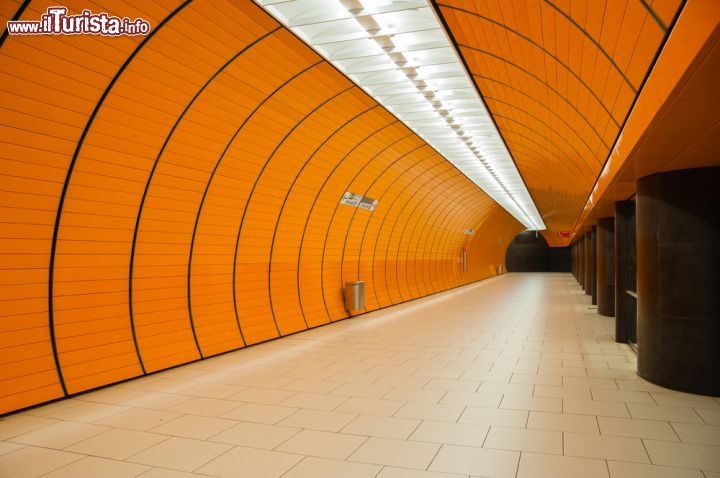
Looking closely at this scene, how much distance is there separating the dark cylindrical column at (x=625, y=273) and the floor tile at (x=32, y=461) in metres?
10.5

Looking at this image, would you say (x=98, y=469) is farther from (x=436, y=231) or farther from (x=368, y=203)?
(x=436, y=231)

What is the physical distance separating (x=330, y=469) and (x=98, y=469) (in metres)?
2.06

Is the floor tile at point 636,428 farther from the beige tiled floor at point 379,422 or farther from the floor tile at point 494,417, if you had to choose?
the floor tile at point 494,417

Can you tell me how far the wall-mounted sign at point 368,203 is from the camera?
15508 millimetres

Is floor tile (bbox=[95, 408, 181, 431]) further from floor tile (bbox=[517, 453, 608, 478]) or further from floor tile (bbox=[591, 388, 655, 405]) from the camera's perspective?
floor tile (bbox=[591, 388, 655, 405])

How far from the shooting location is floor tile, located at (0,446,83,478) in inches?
175

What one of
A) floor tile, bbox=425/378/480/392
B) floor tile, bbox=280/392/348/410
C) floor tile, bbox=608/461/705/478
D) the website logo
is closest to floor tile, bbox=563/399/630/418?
floor tile, bbox=425/378/480/392

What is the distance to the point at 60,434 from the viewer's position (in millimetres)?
5402

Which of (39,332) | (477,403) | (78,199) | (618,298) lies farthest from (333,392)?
(618,298)

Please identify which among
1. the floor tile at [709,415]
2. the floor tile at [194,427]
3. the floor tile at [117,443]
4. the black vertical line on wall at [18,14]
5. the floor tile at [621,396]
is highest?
the black vertical line on wall at [18,14]

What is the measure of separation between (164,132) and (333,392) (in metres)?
4.59

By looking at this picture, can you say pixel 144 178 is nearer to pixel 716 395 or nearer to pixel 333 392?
pixel 333 392

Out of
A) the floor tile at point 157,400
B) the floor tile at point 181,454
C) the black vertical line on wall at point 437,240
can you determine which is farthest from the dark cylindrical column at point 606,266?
the floor tile at point 181,454

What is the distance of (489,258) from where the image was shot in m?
44.3
